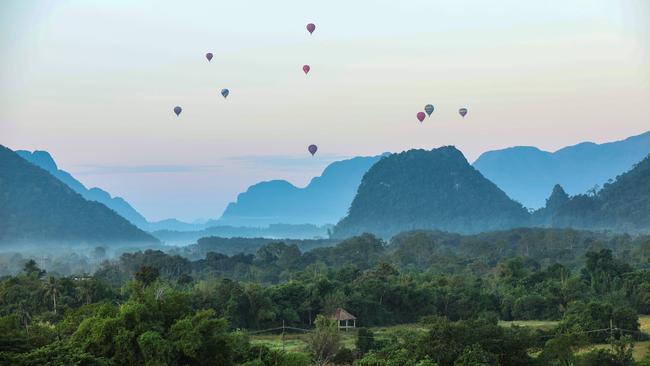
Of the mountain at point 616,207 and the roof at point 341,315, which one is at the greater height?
the mountain at point 616,207

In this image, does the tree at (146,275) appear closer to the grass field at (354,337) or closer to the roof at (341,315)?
the grass field at (354,337)

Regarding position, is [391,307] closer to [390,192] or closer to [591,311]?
[591,311]

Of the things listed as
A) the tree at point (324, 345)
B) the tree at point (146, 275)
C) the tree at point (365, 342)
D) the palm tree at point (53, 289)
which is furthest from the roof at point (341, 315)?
the palm tree at point (53, 289)

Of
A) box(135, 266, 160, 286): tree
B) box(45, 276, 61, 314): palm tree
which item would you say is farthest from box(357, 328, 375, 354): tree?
box(45, 276, 61, 314): palm tree

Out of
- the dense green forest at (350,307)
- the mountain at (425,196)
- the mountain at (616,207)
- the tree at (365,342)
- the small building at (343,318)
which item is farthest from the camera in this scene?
the mountain at (425,196)

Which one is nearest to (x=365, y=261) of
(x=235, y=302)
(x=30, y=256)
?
(x=235, y=302)

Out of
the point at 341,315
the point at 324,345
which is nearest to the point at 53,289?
the point at 341,315

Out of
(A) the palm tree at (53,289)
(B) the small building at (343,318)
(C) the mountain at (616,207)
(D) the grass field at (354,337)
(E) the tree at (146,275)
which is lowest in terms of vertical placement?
(D) the grass field at (354,337)
